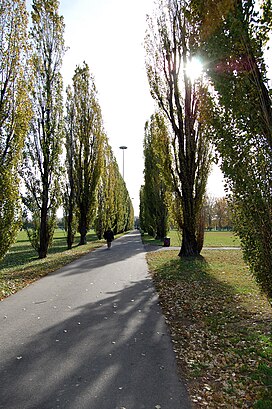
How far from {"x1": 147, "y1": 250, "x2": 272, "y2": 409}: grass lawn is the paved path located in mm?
295

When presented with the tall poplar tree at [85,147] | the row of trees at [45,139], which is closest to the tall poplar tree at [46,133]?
the row of trees at [45,139]

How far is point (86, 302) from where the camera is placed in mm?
7020

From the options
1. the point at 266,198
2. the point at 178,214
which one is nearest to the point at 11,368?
the point at 266,198

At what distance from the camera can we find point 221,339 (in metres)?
4.84

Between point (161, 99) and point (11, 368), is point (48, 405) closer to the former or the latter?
point (11, 368)

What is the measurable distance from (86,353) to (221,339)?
2252 mm

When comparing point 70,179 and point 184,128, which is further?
point 70,179

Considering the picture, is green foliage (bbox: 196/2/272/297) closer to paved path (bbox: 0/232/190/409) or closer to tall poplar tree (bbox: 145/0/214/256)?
paved path (bbox: 0/232/190/409)

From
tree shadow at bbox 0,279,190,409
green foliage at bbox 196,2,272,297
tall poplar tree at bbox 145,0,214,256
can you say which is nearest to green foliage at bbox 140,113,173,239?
tall poplar tree at bbox 145,0,214,256

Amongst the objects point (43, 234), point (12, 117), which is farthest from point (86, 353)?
point (43, 234)

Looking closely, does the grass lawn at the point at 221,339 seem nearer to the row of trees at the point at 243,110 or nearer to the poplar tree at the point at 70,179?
the row of trees at the point at 243,110

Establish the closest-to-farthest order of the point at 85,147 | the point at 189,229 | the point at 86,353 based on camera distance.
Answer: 1. the point at 86,353
2. the point at 189,229
3. the point at 85,147

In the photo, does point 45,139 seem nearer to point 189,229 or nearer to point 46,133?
point 46,133

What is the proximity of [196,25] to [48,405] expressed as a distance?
6941 mm
